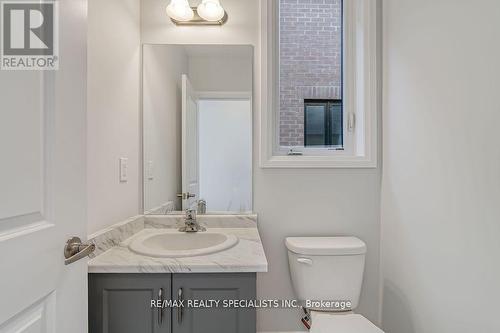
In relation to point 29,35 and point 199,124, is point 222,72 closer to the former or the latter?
point 199,124

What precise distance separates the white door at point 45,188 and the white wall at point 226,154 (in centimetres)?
87

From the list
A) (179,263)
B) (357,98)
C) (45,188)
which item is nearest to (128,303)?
(179,263)

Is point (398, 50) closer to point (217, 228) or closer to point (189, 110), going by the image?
point (189, 110)

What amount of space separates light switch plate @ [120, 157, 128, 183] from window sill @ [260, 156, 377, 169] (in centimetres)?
72

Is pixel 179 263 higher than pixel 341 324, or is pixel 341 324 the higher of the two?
pixel 179 263

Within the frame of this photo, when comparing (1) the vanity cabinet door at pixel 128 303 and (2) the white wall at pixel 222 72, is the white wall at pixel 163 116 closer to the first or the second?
(2) the white wall at pixel 222 72

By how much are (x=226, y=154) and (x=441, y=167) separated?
1.04 meters

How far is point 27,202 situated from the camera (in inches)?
24.8

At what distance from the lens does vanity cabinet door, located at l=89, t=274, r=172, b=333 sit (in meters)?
1.08

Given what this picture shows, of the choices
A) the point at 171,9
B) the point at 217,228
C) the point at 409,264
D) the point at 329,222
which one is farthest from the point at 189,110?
the point at 409,264

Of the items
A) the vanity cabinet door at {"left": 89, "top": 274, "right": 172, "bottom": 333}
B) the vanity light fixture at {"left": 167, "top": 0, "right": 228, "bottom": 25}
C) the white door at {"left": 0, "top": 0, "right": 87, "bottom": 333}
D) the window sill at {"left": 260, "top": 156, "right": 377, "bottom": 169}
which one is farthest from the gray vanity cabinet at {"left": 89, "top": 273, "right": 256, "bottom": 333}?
the vanity light fixture at {"left": 167, "top": 0, "right": 228, "bottom": 25}

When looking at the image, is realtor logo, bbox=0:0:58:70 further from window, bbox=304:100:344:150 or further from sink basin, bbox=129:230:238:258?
window, bbox=304:100:344:150

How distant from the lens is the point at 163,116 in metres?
1.69

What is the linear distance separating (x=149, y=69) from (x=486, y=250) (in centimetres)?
175
